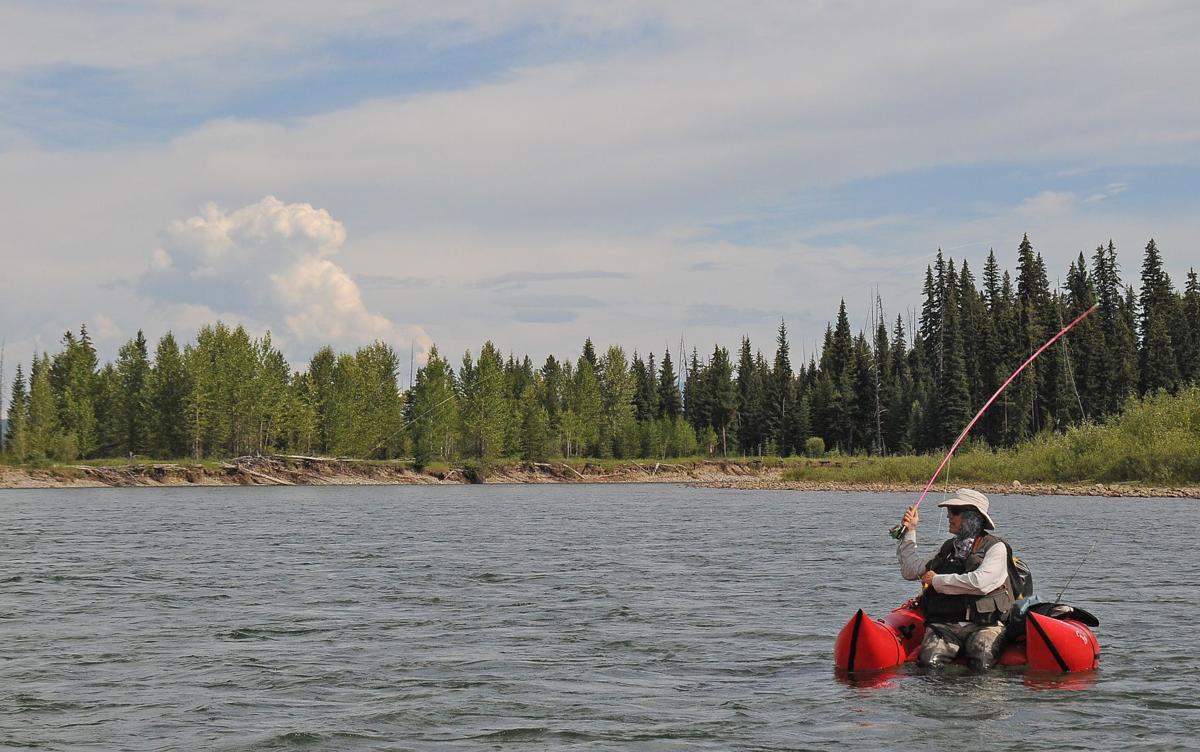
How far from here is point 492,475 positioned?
116688 millimetres

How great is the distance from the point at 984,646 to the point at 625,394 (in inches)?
5230

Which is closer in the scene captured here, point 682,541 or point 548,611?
point 548,611

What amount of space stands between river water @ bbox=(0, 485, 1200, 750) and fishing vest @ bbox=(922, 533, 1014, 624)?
2.42 ft

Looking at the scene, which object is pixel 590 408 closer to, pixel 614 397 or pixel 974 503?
pixel 614 397

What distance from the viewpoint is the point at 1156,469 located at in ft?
235

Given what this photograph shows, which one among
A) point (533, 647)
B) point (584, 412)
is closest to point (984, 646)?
point (533, 647)

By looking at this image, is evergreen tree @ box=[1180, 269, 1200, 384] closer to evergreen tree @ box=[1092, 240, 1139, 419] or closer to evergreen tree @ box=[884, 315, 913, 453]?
evergreen tree @ box=[1092, 240, 1139, 419]

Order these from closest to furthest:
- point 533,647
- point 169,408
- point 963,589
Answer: point 963,589 < point 533,647 < point 169,408

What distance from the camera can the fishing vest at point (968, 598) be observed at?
14.9m

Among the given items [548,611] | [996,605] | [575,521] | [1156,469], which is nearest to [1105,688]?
[996,605]

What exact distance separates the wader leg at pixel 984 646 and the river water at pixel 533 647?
0.21m

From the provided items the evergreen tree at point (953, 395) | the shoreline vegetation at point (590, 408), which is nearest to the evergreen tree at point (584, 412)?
the shoreline vegetation at point (590, 408)

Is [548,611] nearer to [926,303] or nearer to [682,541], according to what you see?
[682,541]

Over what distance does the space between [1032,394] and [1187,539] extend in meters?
76.5
